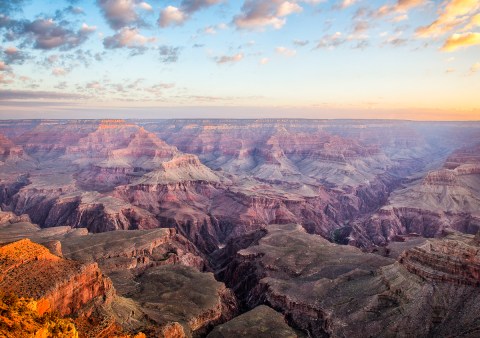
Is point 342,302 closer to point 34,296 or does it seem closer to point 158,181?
point 34,296

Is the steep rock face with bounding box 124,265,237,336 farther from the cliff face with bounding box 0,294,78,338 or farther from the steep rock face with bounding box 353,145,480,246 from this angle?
the steep rock face with bounding box 353,145,480,246

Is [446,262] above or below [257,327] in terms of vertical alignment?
above

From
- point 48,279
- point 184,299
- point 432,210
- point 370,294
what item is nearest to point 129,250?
point 184,299

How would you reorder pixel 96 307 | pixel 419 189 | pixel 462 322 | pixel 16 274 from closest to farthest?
pixel 16 274 → pixel 96 307 → pixel 462 322 → pixel 419 189

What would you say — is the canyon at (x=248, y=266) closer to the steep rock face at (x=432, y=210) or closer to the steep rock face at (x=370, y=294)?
the steep rock face at (x=370, y=294)

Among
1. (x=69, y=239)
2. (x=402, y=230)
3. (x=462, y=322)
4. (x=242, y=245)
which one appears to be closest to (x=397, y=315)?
(x=462, y=322)

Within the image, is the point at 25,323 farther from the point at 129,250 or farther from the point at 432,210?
the point at 432,210
